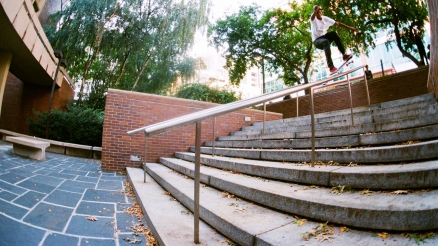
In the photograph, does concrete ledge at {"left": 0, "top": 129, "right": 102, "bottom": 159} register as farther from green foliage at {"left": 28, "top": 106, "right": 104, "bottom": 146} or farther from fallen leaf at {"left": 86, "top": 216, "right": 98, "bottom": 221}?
fallen leaf at {"left": 86, "top": 216, "right": 98, "bottom": 221}

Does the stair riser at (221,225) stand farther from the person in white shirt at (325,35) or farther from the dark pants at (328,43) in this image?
the dark pants at (328,43)

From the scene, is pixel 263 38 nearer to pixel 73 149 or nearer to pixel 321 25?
pixel 321 25

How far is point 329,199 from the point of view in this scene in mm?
1644

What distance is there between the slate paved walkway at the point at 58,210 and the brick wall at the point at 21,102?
861 cm

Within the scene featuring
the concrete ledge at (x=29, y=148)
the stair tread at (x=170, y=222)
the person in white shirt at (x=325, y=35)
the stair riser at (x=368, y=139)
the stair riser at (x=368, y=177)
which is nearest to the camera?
the stair riser at (x=368, y=177)

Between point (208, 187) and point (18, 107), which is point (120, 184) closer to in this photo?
point (208, 187)

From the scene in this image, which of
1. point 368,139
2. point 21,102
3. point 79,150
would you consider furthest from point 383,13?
point 21,102

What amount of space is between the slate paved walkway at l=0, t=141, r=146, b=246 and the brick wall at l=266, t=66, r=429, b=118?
9591mm

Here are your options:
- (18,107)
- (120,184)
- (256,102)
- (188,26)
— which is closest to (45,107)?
(18,107)

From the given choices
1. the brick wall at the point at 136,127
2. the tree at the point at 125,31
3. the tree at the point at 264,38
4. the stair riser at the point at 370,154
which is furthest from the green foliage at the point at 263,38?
the stair riser at the point at 370,154

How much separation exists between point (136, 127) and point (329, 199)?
541 centimetres

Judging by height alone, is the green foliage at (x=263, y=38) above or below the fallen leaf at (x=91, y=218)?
above

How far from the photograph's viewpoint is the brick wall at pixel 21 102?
10536 mm

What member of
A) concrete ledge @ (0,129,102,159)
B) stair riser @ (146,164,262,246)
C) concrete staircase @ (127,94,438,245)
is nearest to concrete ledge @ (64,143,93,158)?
concrete ledge @ (0,129,102,159)
